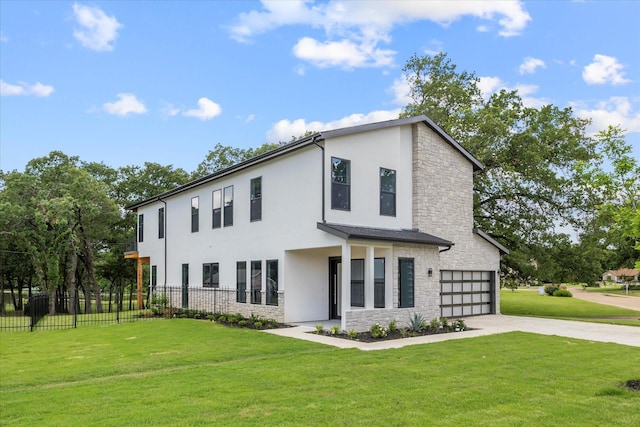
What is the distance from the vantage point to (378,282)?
16016 millimetres

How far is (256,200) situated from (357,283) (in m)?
4.90

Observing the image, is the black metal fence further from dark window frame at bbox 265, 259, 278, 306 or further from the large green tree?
the large green tree

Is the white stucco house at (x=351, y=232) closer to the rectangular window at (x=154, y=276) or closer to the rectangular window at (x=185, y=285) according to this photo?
the rectangular window at (x=185, y=285)

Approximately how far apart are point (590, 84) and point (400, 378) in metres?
14.9

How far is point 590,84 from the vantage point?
18438 mm

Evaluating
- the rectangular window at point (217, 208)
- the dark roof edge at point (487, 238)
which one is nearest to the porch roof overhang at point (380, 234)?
the dark roof edge at point (487, 238)

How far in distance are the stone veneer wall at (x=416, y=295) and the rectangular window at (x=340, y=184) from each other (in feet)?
7.07

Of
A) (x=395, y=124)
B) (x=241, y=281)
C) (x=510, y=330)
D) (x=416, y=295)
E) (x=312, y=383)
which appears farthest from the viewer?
(x=241, y=281)

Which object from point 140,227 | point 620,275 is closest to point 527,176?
point 140,227

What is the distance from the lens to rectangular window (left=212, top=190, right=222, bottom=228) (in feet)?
69.5

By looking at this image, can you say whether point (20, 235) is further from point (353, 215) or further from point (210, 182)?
point (353, 215)

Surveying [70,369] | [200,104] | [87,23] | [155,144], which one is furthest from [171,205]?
[70,369]

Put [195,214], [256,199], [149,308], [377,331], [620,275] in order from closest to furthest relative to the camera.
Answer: [377,331] → [256,199] → [195,214] → [149,308] → [620,275]

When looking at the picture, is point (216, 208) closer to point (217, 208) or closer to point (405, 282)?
point (217, 208)
